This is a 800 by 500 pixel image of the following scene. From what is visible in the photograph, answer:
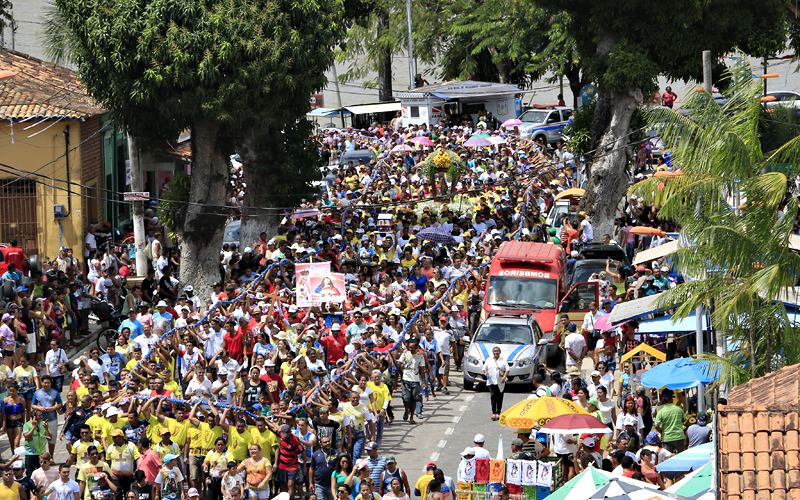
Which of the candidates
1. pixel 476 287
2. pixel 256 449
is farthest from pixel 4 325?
pixel 476 287

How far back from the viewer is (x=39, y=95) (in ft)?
104

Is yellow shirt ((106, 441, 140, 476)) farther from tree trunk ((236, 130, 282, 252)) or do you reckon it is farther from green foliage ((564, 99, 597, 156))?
green foliage ((564, 99, 597, 156))

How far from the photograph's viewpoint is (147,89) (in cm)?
2662

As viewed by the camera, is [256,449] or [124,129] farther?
[124,129]

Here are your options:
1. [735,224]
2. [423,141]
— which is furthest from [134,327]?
[423,141]

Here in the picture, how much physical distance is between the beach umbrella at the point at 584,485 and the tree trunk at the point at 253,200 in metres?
17.8

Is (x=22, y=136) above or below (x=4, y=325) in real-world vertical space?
above

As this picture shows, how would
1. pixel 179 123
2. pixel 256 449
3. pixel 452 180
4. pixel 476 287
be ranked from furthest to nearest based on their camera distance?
pixel 452 180 < pixel 179 123 < pixel 476 287 < pixel 256 449

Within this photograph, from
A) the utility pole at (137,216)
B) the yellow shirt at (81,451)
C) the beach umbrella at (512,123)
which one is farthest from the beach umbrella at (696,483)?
the beach umbrella at (512,123)

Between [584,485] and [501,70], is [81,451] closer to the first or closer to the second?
[584,485]

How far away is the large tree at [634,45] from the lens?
30141mm

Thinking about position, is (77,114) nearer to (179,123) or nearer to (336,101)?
(179,123)

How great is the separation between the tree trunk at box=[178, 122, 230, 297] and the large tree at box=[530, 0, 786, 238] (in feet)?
35.0

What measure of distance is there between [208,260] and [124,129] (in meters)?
4.03
